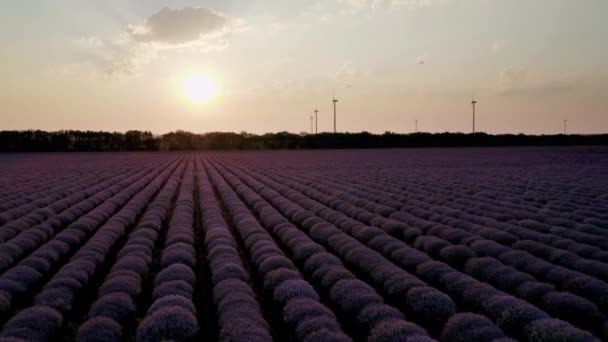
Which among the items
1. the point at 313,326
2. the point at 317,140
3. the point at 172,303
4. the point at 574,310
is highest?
the point at 317,140

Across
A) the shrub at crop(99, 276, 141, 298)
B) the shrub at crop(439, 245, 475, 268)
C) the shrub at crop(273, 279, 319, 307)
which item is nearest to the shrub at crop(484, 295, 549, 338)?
the shrub at crop(273, 279, 319, 307)

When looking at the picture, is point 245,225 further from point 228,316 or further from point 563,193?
point 563,193

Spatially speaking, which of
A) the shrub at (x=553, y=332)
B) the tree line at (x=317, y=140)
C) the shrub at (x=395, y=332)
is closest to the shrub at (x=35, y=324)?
the shrub at (x=395, y=332)

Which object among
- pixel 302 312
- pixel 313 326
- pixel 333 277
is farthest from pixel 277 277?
pixel 313 326

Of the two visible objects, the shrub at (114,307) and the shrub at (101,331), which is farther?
the shrub at (114,307)

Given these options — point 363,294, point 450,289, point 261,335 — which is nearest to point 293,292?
point 363,294

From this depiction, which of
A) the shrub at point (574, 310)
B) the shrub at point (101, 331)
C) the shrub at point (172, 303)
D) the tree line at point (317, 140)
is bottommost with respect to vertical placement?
the shrub at point (574, 310)

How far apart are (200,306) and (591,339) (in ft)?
21.1

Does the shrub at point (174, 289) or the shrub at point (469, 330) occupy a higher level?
the shrub at point (174, 289)

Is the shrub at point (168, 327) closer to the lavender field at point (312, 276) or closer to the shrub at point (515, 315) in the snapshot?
the lavender field at point (312, 276)

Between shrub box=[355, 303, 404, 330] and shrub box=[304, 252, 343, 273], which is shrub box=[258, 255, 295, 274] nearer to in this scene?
shrub box=[304, 252, 343, 273]

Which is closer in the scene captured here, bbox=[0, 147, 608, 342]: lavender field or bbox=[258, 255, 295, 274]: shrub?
bbox=[0, 147, 608, 342]: lavender field

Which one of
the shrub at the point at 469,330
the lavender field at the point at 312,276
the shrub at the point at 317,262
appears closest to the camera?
the shrub at the point at 469,330

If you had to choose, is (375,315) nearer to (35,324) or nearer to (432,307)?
(432,307)
